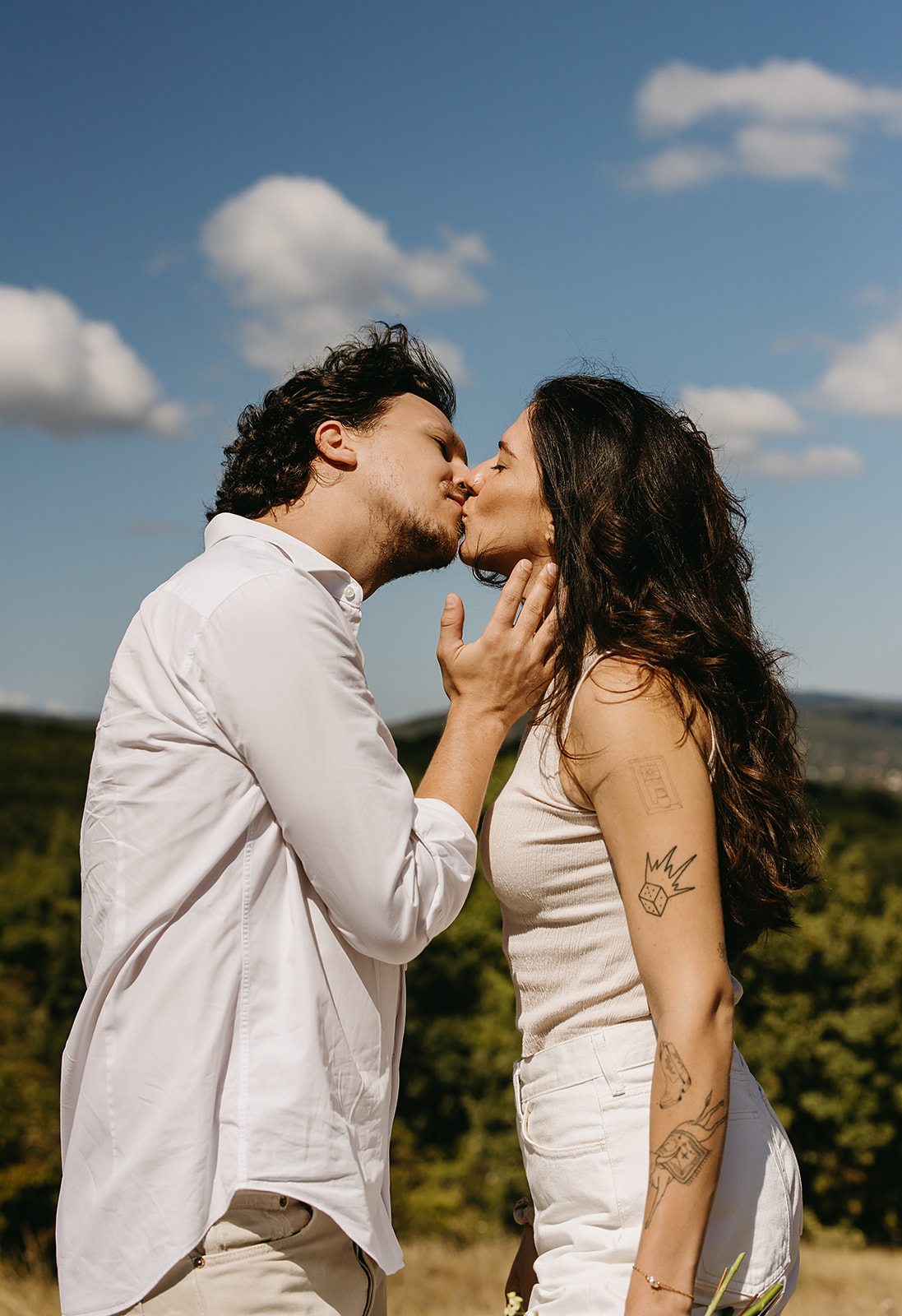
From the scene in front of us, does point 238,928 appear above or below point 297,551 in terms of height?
below

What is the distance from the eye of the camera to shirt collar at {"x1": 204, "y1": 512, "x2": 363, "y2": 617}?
111 inches

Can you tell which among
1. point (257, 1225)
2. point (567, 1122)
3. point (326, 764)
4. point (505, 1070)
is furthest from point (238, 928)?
point (505, 1070)

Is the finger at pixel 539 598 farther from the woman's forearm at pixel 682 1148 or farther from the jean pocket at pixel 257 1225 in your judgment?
the jean pocket at pixel 257 1225

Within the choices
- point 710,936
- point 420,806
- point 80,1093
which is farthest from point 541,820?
point 80,1093

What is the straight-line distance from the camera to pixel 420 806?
2525mm

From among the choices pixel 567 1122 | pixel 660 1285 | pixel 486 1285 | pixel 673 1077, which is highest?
pixel 673 1077

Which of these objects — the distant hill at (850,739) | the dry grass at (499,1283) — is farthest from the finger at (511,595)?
the distant hill at (850,739)

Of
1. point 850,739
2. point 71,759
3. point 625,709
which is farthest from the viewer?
point 850,739

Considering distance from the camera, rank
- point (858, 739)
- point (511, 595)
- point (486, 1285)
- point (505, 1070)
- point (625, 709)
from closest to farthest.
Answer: point (625, 709), point (511, 595), point (486, 1285), point (505, 1070), point (858, 739)

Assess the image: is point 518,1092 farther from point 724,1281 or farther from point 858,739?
point 858,739

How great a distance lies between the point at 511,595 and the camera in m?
3.02

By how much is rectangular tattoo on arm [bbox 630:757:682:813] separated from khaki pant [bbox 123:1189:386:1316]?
3.93 ft

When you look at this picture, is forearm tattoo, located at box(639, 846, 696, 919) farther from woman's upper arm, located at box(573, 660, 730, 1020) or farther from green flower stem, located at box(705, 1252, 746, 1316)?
green flower stem, located at box(705, 1252, 746, 1316)

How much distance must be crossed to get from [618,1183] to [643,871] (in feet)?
2.39
